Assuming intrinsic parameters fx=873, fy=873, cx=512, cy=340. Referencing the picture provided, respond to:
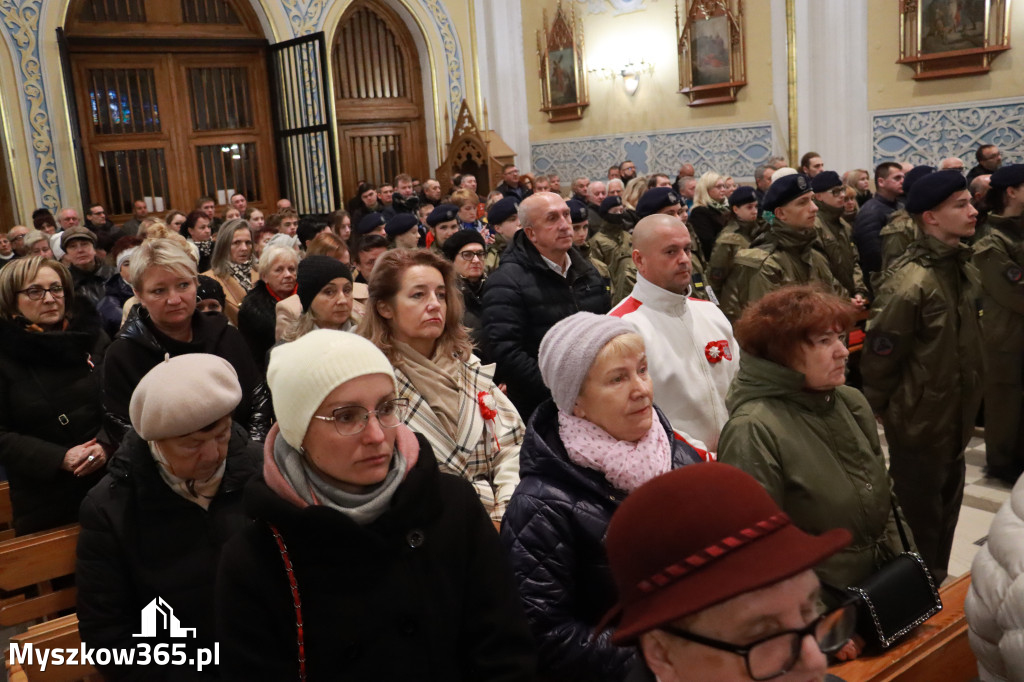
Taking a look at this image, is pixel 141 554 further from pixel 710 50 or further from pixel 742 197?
pixel 710 50

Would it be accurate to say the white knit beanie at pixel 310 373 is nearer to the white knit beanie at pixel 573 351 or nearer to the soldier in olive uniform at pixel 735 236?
the white knit beanie at pixel 573 351

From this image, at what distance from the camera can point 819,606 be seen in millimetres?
1343

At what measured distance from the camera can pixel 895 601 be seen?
2316 millimetres

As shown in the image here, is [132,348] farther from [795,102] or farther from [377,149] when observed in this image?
[377,149]

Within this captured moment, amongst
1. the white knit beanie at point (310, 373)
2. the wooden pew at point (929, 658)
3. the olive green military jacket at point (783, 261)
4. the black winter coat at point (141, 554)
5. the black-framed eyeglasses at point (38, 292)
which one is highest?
the black-framed eyeglasses at point (38, 292)

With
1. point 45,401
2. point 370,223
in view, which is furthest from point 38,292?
point 370,223

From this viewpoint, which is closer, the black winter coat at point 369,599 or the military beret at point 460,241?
the black winter coat at point 369,599

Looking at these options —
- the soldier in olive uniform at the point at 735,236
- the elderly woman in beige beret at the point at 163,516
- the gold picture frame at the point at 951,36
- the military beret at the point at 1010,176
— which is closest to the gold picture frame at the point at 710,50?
the gold picture frame at the point at 951,36

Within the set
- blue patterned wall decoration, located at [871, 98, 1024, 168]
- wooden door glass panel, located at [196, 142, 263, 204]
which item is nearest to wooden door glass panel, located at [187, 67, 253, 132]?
wooden door glass panel, located at [196, 142, 263, 204]

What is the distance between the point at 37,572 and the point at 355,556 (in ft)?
6.16

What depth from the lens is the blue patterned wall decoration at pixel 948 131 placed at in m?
10.6

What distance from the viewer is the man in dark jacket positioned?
4188mm

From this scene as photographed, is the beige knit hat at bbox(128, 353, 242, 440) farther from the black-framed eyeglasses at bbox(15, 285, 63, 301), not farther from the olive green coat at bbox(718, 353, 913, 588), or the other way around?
the black-framed eyeglasses at bbox(15, 285, 63, 301)

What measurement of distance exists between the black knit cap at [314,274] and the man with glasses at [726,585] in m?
3.15
